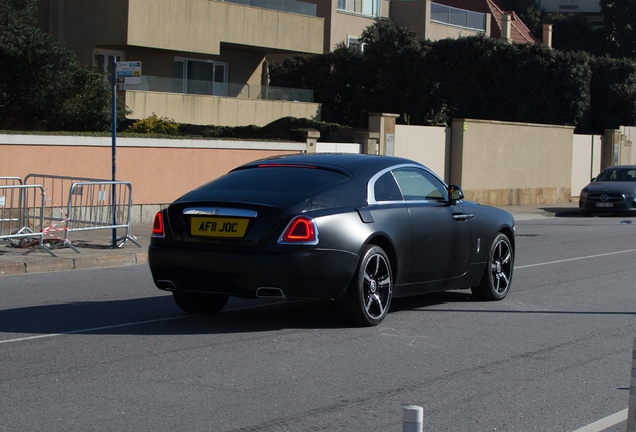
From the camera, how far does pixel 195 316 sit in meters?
8.13

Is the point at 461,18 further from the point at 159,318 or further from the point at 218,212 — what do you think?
the point at 218,212

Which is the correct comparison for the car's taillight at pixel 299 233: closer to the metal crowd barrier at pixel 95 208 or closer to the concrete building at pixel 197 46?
the metal crowd barrier at pixel 95 208

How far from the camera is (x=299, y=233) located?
7031 mm

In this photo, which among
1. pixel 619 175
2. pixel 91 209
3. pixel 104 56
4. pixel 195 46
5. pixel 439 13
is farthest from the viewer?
pixel 439 13

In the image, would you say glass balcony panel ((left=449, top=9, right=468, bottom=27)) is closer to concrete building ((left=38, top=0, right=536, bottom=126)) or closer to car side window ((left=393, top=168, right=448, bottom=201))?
concrete building ((left=38, top=0, right=536, bottom=126))

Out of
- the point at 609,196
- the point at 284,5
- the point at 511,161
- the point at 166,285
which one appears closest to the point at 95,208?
the point at 166,285

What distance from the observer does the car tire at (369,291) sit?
24.1ft

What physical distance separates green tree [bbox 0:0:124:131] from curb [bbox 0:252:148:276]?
1069 centimetres

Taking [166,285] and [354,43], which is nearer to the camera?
[166,285]

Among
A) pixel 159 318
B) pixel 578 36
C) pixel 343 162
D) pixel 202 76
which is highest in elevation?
pixel 578 36

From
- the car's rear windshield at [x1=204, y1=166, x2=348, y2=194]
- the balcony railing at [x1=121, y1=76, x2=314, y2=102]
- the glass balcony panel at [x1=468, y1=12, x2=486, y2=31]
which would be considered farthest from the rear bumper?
the glass balcony panel at [x1=468, y1=12, x2=486, y2=31]

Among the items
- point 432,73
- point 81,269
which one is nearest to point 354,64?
point 432,73

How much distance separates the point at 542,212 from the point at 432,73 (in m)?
13.8

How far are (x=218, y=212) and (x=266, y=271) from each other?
2.35 ft
